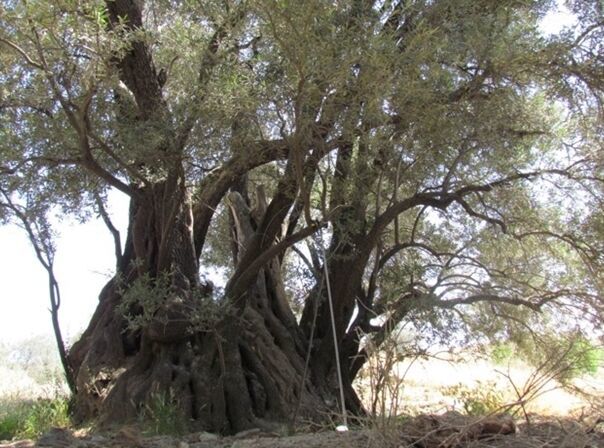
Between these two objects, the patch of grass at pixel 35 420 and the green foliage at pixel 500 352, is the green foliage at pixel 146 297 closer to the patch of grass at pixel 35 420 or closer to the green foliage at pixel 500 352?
the patch of grass at pixel 35 420

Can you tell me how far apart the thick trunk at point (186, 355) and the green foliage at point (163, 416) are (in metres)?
0.06

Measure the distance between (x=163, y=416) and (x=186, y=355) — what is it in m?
1.33

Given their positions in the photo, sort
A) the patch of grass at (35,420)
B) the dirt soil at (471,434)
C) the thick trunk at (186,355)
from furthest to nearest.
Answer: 1. the patch of grass at (35,420)
2. the thick trunk at (186,355)
3. the dirt soil at (471,434)

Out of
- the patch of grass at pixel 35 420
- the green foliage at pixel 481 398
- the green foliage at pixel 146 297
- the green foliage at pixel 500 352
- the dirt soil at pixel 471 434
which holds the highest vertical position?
the green foliage at pixel 500 352

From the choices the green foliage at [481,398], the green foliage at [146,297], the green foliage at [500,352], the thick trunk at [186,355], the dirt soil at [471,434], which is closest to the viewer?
the dirt soil at [471,434]

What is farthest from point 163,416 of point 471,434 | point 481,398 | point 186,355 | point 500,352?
point 500,352

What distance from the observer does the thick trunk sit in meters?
8.30

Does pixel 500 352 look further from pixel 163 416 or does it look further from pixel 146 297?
pixel 146 297

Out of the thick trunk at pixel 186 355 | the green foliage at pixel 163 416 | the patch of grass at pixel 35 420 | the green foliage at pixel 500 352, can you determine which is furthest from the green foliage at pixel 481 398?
the patch of grass at pixel 35 420

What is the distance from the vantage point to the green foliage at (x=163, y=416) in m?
→ 7.59

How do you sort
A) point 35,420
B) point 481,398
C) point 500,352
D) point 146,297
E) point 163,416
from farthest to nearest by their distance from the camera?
point 500,352, point 481,398, point 35,420, point 163,416, point 146,297

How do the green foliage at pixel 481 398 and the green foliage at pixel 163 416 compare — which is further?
the green foliage at pixel 481 398

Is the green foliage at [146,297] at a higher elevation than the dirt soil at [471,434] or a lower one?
higher

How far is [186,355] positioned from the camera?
29.6 feet
